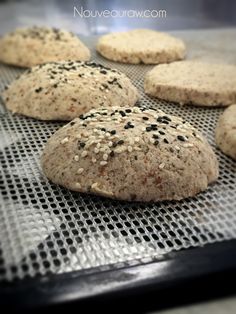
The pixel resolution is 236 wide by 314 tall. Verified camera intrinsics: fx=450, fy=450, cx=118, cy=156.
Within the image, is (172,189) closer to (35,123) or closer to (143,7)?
(35,123)

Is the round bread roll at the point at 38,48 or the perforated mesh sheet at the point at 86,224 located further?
the round bread roll at the point at 38,48

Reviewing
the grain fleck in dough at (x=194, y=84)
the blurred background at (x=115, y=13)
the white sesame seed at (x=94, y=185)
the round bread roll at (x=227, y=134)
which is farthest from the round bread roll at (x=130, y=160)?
the blurred background at (x=115, y=13)

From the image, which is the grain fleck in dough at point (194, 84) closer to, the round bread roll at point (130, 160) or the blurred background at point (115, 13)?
the blurred background at point (115, 13)

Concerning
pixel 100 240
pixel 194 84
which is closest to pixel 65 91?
pixel 194 84

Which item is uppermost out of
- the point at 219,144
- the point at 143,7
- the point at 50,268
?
the point at 143,7

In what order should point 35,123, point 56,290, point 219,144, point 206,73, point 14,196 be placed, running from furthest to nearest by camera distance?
1. point 206,73
2. point 35,123
3. point 219,144
4. point 14,196
5. point 56,290

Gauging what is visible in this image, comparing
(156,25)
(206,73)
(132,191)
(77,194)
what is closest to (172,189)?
(132,191)

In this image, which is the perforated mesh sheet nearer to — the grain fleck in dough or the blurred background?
the grain fleck in dough
